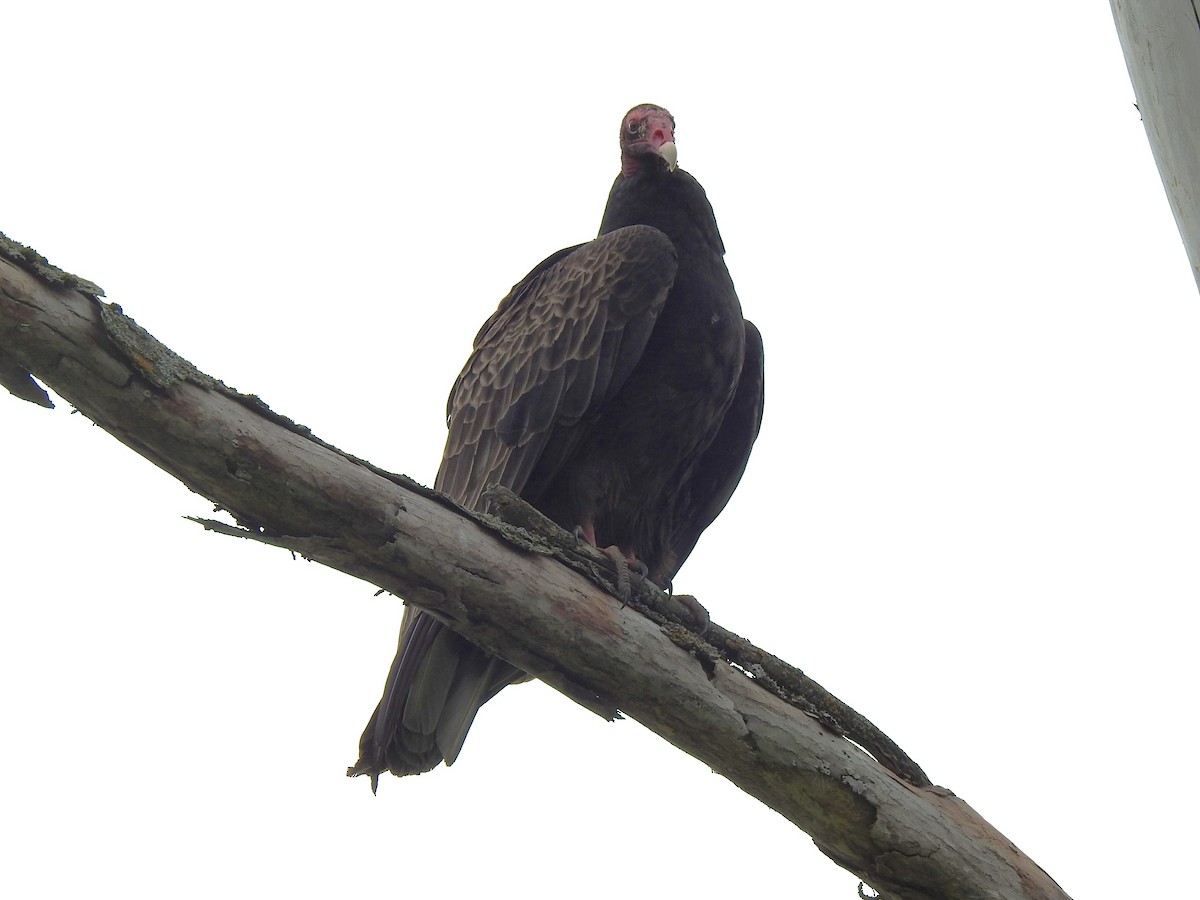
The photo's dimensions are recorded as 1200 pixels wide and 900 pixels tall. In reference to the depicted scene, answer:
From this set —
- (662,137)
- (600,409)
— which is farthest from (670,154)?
(600,409)

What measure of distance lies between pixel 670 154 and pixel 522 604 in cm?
234

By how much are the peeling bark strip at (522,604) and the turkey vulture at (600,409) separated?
0.90 meters

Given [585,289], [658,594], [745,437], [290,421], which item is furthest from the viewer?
[745,437]

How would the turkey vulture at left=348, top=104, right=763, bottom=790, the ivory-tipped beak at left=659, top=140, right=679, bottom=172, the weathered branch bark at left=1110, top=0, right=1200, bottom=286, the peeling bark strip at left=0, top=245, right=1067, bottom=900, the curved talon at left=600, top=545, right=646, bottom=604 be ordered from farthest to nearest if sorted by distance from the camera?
the ivory-tipped beak at left=659, top=140, right=679, bottom=172 < the turkey vulture at left=348, top=104, right=763, bottom=790 < the curved talon at left=600, top=545, right=646, bottom=604 < the weathered branch bark at left=1110, top=0, right=1200, bottom=286 < the peeling bark strip at left=0, top=245, right=1067, bottom=900

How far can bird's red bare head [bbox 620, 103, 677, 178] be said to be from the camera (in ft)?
15.5

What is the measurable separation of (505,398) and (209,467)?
1.86 meters

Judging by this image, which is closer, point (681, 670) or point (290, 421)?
point (290, 421)

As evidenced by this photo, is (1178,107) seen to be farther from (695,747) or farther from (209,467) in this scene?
(209,467)

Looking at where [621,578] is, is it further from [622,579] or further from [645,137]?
[645,137]

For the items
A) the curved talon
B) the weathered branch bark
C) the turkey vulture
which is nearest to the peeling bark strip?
the curved talon

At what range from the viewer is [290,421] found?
2645 mm

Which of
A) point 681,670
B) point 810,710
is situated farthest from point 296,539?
point 810,710

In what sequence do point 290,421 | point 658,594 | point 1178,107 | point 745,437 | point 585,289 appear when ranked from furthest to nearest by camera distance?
point 745,437, point 585,289, point 658,594, point 1178,107, point 290,421

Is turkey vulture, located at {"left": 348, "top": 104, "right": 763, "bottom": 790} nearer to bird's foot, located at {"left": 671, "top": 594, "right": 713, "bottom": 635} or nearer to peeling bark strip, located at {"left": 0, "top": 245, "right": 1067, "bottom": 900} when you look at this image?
bird's foot, located at {"left": 671, "top": 594, "right": 713, "bottom": 635}
